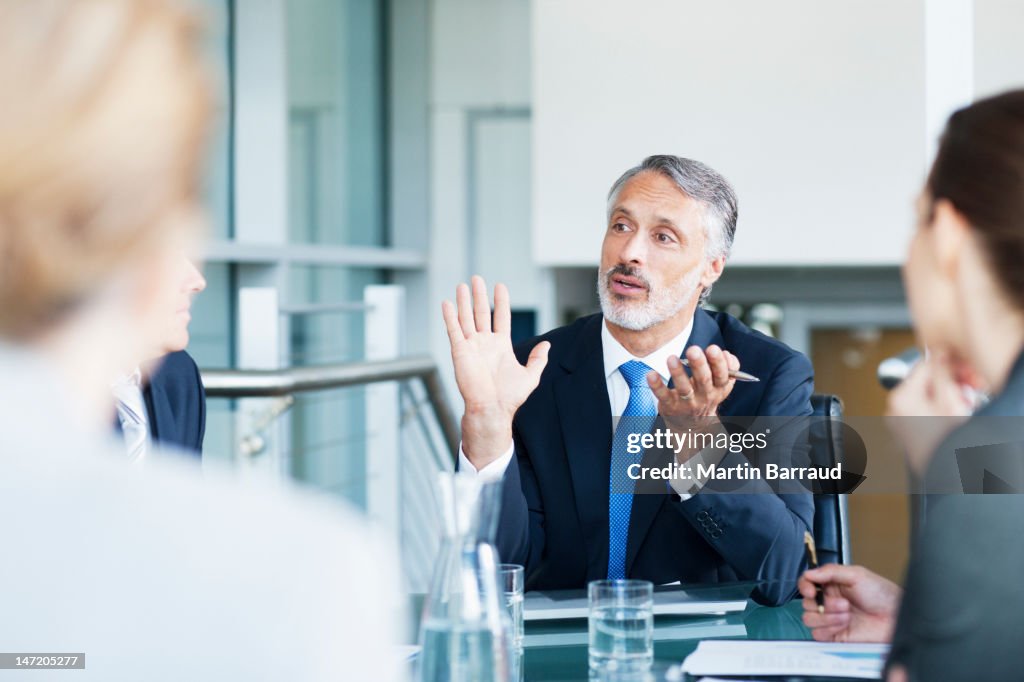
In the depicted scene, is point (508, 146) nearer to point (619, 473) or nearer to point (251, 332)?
point (251, 332)

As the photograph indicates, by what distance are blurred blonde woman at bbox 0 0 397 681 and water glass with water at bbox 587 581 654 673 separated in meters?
0.73

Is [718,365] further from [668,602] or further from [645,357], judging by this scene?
[645,357]

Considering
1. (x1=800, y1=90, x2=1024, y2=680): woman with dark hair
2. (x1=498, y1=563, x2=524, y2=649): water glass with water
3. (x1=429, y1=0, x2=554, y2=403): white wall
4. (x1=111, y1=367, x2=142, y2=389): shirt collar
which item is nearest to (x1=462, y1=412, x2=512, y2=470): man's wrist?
(x1=498, y1=563, x2=524, y2=649): water glass with water

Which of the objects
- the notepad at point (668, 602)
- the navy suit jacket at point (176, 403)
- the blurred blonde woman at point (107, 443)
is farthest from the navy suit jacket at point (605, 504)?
the blurred blonde woman at point (107, 443)

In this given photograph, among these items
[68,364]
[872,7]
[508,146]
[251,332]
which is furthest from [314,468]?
[68,364]

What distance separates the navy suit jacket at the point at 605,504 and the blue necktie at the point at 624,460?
0.01 metres

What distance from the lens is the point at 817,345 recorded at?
448 cm

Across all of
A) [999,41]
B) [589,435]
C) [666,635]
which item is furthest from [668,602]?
[999,41]

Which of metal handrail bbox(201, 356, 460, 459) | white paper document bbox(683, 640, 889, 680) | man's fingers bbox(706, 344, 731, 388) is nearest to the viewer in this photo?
white paper document bbox(683, 640, 889, 680)

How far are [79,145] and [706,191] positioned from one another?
1734 mm

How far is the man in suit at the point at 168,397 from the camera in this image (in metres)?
1.80

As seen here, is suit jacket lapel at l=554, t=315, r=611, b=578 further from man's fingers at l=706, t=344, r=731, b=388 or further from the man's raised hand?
man's fingers at l=706, t=344, r=731, b=388

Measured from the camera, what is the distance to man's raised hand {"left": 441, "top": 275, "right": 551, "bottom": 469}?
171 cm

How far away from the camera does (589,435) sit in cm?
196
